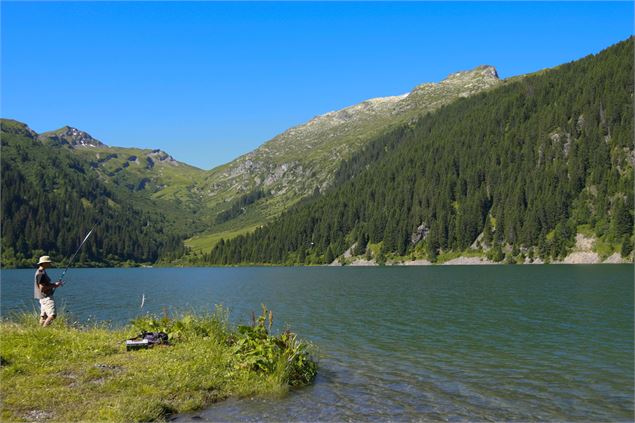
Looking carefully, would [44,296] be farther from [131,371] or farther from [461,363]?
[461,363]

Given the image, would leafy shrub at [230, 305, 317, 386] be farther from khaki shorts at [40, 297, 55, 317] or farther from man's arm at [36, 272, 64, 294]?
man's arm at [36, 272, 64, 294]

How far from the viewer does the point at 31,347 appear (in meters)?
20.1

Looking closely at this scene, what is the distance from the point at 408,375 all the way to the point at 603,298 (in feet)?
150

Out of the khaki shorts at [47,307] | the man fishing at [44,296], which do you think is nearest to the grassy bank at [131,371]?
the man fishing at [44,296]

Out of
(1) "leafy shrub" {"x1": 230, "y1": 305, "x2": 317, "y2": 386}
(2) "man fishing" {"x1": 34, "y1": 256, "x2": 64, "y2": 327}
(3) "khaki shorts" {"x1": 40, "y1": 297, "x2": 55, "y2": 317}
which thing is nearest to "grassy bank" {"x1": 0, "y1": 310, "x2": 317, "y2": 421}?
(1) "leafy shrub" {"x1": 230, "y1": 305, "x2": 317, "y2": 386}

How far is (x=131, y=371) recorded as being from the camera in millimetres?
18547

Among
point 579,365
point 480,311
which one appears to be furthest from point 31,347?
point 480,311

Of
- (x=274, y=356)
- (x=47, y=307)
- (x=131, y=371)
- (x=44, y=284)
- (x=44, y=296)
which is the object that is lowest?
(x=131, y=371)

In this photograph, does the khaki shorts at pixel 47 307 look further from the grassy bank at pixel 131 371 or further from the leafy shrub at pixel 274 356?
the leafy shrub at pixel 274 356

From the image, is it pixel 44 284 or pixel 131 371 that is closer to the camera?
pixel 131 371

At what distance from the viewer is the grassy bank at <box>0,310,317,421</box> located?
1490 cm

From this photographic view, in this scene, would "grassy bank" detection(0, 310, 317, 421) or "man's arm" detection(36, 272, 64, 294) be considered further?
"man's arm" detection(36, 272, 64, 294)

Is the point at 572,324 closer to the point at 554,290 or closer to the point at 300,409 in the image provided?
the point at 300,409

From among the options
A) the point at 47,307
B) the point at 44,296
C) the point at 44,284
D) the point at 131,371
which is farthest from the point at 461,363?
the point at 44,284
